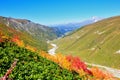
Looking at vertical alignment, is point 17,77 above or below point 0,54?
below

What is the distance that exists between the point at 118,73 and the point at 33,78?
558ft

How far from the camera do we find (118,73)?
191 metres

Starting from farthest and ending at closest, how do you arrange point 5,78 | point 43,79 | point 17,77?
point 43,79, point 17,77, point 5,78

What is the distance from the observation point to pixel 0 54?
138 ft

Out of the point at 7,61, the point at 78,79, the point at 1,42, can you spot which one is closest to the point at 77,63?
the point at 1,42

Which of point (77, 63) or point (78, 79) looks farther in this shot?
point (77, 63)

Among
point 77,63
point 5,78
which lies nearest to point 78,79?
point 5,78

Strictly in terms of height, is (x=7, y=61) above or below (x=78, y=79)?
above

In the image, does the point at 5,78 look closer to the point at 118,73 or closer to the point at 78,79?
the point at 78,79

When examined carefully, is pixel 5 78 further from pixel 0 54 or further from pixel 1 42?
pixel 1 42

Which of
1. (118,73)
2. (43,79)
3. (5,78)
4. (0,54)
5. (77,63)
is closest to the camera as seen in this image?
(5,78)

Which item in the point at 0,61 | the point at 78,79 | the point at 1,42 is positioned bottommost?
the point at 78,79

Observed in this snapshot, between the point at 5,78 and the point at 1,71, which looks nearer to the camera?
the point at 5,78

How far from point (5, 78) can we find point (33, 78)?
2501 cm
